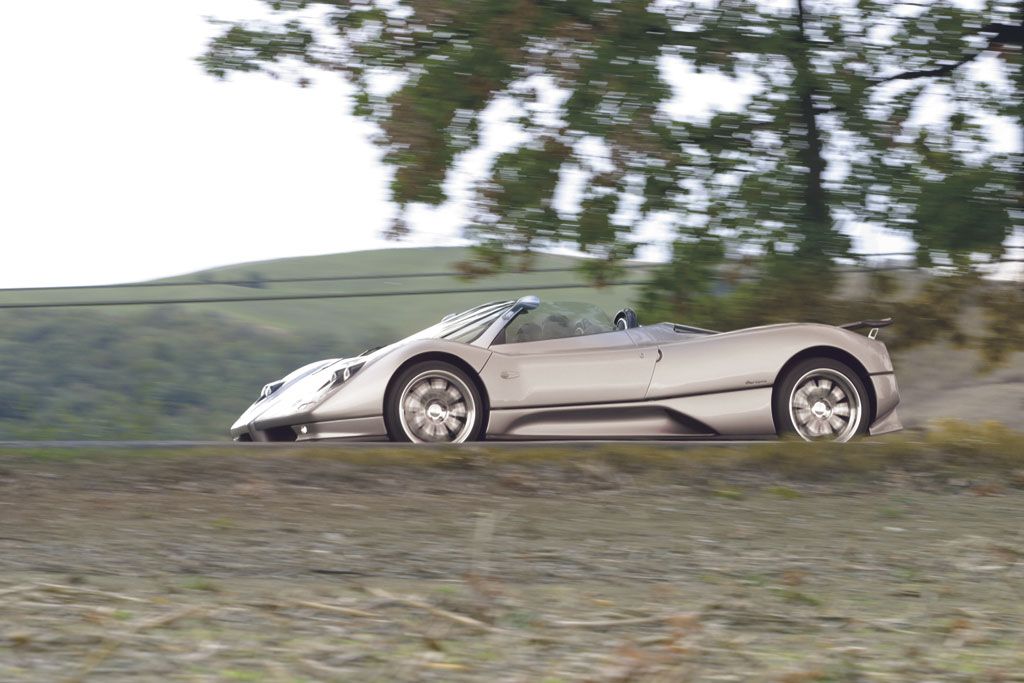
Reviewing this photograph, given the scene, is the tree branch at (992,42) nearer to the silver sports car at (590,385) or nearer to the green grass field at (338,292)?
the silver sports car at (590,385)

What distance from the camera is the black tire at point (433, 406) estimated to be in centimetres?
986

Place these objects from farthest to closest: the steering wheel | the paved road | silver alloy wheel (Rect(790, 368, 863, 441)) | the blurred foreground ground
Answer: the steering wheel < silver alloy wheel (Rect(790, 368, 863, 441)) < the paved road < the blurred foreground ground

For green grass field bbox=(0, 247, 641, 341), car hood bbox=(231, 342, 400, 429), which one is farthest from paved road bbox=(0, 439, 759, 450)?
green grass field bbox=(0, 247, 641, 341)

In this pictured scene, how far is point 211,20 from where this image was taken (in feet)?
43.2

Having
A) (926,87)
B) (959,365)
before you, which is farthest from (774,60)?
(959,365)

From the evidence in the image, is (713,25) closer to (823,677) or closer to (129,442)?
(129,442)

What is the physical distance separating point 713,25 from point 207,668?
29.6ft

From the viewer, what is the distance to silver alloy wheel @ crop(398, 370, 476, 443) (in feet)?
32.5

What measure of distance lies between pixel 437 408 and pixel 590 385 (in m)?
1.13

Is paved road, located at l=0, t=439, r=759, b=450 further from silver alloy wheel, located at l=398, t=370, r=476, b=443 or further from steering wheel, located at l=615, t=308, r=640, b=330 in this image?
steering wheel, located at l=615, t=308, r=640, b=330

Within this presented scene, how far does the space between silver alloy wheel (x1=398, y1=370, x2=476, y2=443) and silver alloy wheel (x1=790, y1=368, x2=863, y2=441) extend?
2.46 metres

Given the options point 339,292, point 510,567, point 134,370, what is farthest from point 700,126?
point 134,370

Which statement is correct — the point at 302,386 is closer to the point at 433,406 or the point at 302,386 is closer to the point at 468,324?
the point at 433,406

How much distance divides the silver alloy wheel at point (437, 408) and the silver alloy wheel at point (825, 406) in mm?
2459
